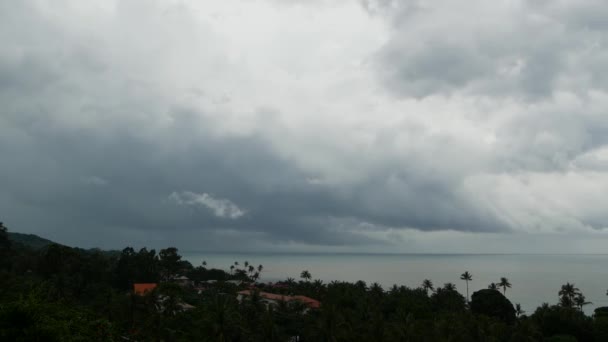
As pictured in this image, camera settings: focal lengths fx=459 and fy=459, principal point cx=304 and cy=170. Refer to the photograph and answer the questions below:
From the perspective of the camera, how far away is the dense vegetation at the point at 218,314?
26.4 metres

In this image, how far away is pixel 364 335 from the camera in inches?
2037

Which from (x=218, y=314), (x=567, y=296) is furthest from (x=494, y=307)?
(x=218, y=314)

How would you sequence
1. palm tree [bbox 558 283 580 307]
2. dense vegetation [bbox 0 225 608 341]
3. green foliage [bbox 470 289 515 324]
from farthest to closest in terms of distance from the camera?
palm tree [bbox 558 283 580 307], green foliage [bbox 470 289 515 324], dense vegetation [bbox 0 225 608 341]

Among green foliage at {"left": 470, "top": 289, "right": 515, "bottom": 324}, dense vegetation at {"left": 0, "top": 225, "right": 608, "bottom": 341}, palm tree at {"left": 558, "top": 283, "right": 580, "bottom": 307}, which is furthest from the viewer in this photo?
palm tree at {"left": 558, "top": 283, "right": 580, "bottom": 307}

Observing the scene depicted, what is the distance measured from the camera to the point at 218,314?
4712cm

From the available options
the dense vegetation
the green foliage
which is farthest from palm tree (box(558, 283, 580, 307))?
the green foliage

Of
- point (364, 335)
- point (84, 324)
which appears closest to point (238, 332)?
point (364, 335)

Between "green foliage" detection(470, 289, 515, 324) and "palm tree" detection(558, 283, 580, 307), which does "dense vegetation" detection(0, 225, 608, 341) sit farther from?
"green foliage" detection(470, 289, 515, 324)

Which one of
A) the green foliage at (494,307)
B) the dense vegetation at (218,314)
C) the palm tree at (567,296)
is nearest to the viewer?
the dense vegetation at (218,314)

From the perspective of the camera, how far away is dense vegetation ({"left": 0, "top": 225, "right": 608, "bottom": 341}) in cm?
2638

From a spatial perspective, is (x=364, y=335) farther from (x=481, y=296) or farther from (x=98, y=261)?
(x=98, y=261)

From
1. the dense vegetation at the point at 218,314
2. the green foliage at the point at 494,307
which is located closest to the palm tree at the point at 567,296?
the dense vegetation at the point at 218,314

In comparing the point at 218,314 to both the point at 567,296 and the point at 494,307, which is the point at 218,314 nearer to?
the point at 494,307

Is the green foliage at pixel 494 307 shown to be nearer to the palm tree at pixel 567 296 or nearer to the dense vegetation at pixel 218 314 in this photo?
the dense vegetation at pixel 218 314
